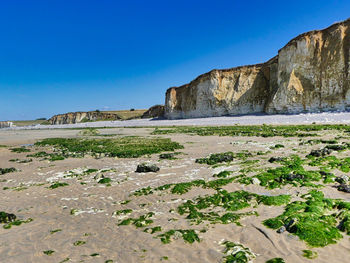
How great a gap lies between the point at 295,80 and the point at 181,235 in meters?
47.3

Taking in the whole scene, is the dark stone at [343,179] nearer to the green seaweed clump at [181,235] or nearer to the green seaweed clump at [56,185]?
the green seaweed clump at [181,235]

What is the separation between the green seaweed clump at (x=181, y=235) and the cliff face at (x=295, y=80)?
4368 cm

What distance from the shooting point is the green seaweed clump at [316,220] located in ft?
13.9

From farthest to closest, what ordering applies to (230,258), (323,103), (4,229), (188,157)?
(323,103) < (188,157) < (4,229) < (230,258)

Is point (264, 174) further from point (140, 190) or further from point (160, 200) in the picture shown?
point (140, 190)

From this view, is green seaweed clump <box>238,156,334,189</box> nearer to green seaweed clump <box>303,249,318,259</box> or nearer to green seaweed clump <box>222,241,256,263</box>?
green seaweed clump <box>303,249,318,259</box>

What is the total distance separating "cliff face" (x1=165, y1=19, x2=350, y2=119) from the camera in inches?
1531

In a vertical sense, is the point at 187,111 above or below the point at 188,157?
above

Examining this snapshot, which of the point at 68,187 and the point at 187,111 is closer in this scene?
the point at 68,187

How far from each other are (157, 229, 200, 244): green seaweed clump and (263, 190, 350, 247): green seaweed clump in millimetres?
1703

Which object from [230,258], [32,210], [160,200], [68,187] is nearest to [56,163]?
[68,187]

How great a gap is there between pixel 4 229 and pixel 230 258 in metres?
5.54

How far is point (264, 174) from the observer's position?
8.00 meters

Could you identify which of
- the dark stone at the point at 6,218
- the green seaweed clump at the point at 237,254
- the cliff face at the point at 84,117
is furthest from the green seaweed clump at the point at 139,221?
the cliff face at the point at 84,117
